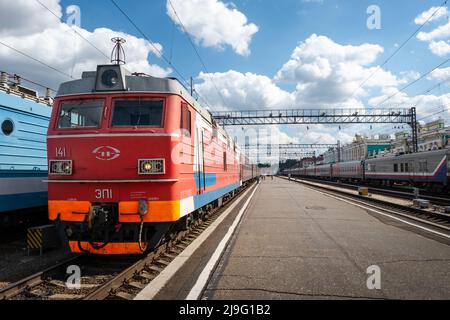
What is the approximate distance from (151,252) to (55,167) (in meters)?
2.36

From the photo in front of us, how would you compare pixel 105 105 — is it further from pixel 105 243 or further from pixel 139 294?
pixel 139 294

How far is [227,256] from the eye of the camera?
277 inches

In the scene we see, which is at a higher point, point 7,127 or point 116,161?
point 7,127

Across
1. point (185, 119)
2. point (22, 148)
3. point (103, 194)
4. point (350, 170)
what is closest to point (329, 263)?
point (185, 119)

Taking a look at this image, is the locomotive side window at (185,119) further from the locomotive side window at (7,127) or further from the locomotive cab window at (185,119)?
the locomotive side window at (7,127)

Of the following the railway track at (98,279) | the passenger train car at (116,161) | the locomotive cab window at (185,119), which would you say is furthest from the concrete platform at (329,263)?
the locomotive cab window at (185,119)

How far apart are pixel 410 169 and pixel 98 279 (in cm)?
3148

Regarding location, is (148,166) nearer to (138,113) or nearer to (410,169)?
(138,113)

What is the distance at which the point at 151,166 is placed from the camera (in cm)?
617

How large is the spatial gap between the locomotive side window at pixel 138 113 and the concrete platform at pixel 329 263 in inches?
116

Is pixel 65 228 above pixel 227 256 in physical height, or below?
above

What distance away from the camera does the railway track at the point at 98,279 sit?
193 inches

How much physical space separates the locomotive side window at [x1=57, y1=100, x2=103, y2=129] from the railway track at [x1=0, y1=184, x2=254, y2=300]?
8.26ft
